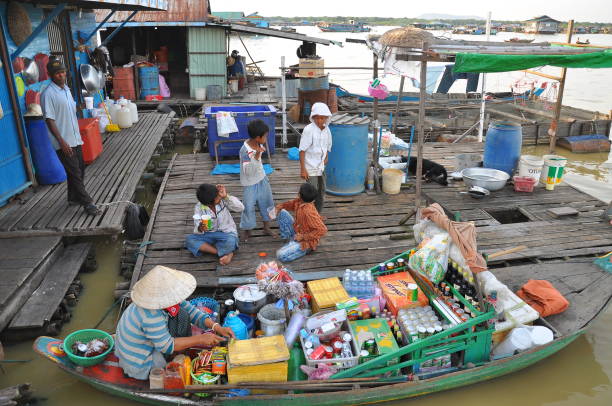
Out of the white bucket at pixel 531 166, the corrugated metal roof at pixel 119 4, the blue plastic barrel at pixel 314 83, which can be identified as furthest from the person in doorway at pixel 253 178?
the blue plastic barrel at pixel 314 83

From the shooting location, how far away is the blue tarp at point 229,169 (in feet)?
27.8

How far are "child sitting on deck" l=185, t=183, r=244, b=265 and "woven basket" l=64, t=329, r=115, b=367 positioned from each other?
62.2 inches

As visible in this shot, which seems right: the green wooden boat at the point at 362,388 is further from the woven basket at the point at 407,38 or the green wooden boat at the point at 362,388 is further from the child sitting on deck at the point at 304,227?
the woven basket at the point at 407,38

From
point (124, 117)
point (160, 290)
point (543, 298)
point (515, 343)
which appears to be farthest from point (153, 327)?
point (124, 117)

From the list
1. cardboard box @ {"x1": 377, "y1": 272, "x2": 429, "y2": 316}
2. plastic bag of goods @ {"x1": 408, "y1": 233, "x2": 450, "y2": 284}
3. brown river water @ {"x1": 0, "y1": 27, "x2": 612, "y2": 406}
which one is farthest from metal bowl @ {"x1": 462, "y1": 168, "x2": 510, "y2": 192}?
plastic bag of goods @ {"x1": 408, "y1": 233, "x2": 450, "y2": 284}

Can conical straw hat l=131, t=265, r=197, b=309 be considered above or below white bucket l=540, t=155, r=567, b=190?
above

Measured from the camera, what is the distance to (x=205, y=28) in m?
14.7

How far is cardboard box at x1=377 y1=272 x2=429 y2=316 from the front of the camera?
4.32 metres

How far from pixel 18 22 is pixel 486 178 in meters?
7.68

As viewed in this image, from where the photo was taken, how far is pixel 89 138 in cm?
815

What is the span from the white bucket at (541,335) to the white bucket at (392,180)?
3556mm

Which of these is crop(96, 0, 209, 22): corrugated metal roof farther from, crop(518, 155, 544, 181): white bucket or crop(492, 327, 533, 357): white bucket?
crop(492, 327, 533, 357): white bucket

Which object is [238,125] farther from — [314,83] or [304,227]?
[304,227]

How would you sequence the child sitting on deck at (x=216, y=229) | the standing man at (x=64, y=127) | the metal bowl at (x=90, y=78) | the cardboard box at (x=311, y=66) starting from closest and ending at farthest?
the child sitting on deck at (x=216, y=229)
the standing man at (x=64, y=127)
the metal bowl at (x=90, y=78)
the cardboard box at (x=311, y=66)
